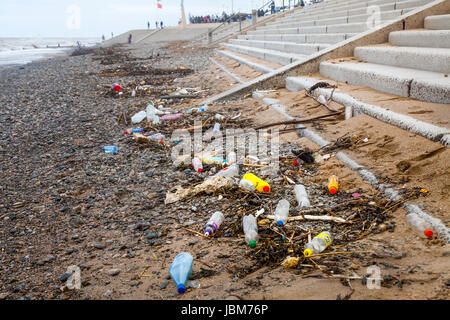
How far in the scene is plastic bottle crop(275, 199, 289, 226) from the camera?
265cm

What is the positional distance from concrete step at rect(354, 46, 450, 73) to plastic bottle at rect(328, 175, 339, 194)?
2562 millimetres

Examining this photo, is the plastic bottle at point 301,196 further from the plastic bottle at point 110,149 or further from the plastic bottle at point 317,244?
the plastic bottle at point 110,149

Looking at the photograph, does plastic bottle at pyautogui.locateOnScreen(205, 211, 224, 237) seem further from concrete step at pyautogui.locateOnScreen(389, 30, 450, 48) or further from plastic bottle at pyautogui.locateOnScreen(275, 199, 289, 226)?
concrete step at pyautogui.locateOnScreen(389, 30, 450, 48)

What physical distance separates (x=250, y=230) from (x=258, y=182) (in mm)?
827

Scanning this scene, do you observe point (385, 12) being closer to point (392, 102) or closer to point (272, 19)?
point (392, 102)

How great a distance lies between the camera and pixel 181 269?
7.27 feet

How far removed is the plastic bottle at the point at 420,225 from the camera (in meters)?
2.02

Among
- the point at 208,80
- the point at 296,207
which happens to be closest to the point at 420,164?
the point at 296,207

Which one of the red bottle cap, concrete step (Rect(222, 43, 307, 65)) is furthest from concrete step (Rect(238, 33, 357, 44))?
the red bottle cap

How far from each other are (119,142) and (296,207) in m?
3.66

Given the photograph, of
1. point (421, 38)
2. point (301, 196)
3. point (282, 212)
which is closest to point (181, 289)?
point (282, 212)

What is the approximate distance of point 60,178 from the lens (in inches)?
167

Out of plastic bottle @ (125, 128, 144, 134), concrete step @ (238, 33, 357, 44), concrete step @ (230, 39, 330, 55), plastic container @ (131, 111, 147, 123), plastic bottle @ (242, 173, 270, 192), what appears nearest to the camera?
plastic bottle @ (242, 173, 270, 192)

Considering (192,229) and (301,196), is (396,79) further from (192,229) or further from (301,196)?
(192,229)
